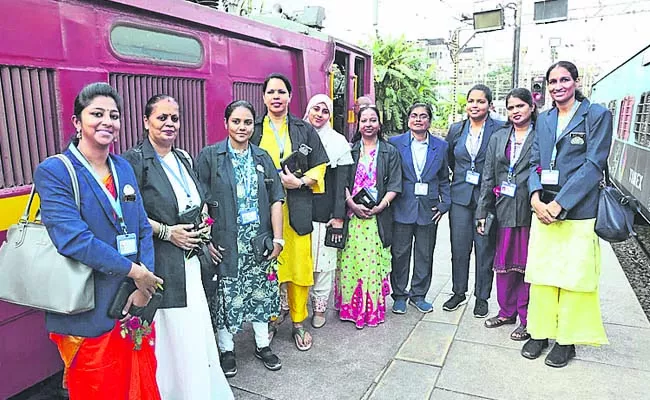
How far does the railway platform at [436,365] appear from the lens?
9.07ft

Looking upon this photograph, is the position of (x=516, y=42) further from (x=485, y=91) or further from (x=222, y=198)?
(x=222, y=198)

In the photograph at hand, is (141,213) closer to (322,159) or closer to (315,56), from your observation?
(322,159)

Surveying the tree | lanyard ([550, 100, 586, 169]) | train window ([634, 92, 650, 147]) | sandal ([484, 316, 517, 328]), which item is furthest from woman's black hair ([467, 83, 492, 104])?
the tree

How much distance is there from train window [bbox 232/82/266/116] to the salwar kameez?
2.18 m

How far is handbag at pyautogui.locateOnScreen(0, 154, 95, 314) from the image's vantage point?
1710 mm

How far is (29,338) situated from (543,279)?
2729 millimetres

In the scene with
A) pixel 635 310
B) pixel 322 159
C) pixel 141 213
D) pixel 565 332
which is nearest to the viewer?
pixel 141 213

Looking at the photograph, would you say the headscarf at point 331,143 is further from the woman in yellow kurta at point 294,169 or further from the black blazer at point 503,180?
the black blazer at point 503,180

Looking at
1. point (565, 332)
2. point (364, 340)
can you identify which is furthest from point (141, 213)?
point (565, 332)

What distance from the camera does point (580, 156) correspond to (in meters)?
2.89

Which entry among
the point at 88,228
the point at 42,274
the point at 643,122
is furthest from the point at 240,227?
the point at 643,122

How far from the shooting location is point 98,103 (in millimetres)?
1861

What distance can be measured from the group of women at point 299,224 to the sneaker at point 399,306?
2 centimetres

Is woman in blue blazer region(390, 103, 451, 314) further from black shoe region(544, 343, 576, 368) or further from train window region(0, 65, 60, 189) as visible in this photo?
train window region(0, 65, 60, 189)
